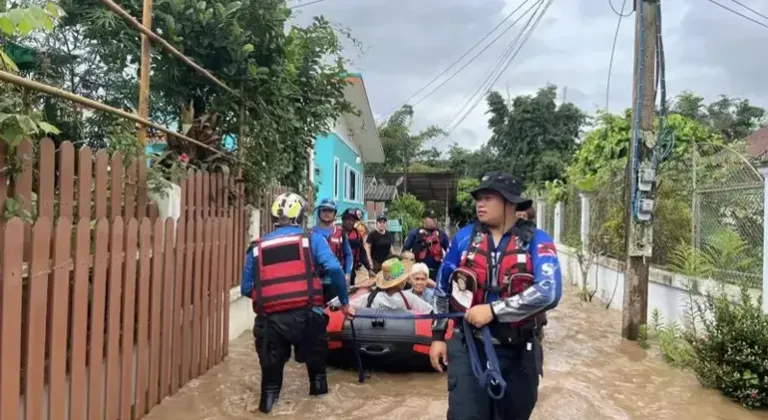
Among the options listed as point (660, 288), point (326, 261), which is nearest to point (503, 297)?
point (326, 261)

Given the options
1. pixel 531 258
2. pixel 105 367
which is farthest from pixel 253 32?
pixel 531 258

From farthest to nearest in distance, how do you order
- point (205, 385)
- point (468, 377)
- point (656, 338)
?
point (656, 338)
point (205, 385)
point (468, 377)

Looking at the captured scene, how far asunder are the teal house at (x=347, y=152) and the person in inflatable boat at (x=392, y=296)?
6.64 metres

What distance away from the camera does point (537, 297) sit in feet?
10.4

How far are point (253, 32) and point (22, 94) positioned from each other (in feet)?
12.6

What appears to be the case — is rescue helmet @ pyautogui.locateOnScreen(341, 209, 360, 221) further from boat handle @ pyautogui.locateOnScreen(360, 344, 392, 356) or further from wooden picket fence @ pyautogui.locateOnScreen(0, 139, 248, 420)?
wooden picket fence @ pyautogui.locateOnScreen(0, 139, 248, 420)

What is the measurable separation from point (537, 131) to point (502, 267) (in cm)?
3534

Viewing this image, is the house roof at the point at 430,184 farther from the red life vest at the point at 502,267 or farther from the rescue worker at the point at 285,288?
the red life vest at the point at 502,267

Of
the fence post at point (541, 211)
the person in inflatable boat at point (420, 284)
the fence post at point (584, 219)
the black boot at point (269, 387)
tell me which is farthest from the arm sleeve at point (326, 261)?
the fence post at point (541, 211)

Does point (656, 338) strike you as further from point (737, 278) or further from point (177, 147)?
point (177, 147)

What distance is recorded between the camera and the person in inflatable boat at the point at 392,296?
6.54m

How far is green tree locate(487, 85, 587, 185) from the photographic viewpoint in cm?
3716

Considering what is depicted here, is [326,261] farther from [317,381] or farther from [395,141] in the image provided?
[395,141]

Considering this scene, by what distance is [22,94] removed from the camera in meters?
3.36
